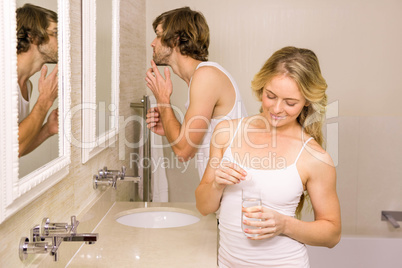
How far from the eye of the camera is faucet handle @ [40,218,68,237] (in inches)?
41.9

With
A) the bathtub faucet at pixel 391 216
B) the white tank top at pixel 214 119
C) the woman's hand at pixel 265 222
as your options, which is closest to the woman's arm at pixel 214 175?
the woman's hand at pixel 265 222

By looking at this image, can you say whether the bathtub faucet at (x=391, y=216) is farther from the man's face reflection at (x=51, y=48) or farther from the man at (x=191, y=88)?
Answer: the man's face reflection at (x=51, y=48)

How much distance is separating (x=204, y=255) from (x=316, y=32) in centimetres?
162

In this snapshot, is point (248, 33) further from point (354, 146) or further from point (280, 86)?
point (280, 86)

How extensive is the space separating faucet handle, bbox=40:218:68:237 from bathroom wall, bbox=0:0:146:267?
0.05 feet

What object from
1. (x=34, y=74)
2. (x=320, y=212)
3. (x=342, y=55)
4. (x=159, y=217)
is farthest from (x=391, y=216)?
(x=34, y=74)

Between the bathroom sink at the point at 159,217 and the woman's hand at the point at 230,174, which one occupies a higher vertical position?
the woman's hand at the point at 230,174

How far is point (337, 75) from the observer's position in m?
2.60

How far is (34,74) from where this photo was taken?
38.3 inches

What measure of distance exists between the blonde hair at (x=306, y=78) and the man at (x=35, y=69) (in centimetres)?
59

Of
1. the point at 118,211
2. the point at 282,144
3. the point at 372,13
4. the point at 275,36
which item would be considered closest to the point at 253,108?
the point at 275,36

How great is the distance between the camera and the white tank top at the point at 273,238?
1.28m

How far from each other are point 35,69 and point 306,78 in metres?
0.72

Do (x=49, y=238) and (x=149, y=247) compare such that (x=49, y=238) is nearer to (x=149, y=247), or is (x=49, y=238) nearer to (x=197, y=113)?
(x=149, y=247)
